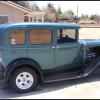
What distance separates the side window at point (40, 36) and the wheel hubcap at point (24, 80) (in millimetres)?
867

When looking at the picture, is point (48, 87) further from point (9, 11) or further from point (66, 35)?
point (9, 11)

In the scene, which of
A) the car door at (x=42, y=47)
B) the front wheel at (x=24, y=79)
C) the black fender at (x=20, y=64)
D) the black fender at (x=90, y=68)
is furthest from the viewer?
the black fender at (x=90, y=68)

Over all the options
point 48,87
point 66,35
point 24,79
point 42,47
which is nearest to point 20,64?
point 24,79

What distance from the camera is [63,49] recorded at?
22.2 ft

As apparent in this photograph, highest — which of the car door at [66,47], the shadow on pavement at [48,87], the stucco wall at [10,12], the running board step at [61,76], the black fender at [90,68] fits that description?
the stucco wall at [10,12]

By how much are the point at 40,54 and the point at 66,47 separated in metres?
0.80

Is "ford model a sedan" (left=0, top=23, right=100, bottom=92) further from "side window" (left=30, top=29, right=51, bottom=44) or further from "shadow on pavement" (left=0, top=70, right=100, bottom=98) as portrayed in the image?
"shadow on pavement" (left=0, top=70, right=100, bottom=98)

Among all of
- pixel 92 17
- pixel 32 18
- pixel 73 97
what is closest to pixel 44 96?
pixel 73 97

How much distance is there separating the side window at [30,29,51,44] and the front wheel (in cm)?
77

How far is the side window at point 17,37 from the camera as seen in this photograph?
627 cm

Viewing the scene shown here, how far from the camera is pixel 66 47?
681 cm

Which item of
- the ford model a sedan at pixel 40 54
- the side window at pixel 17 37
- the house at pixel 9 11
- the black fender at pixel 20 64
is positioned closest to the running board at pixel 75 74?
the ford model a sedan at pixel 40 54

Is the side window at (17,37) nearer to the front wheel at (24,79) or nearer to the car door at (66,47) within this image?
the front wheel at (24,79)

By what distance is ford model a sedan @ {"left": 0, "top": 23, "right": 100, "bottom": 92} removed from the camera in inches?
244
